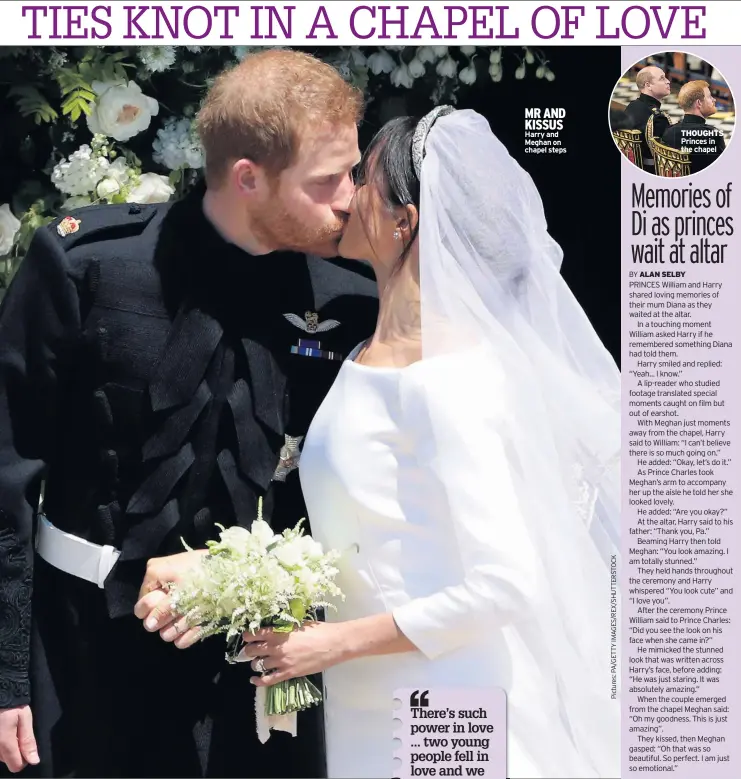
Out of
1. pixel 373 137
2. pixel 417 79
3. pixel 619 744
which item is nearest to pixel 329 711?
pixel 619 744

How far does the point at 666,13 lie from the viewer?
3.30 metres

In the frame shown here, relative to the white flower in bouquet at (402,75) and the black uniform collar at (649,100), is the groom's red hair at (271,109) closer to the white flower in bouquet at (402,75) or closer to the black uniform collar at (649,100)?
the white flower in bouquet at (402,75)

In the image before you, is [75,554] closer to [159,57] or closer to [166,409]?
[166,409]

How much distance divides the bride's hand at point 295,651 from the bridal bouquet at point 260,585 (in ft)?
0.13

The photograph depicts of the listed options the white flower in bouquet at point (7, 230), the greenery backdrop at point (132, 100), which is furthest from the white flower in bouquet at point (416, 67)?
the white flower in bouquet at point (7, 230)

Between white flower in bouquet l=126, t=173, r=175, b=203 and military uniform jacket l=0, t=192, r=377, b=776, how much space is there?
0.11 m

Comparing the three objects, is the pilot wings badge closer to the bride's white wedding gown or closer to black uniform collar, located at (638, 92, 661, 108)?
the bride's white wedding gown

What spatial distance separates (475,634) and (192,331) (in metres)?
1.16

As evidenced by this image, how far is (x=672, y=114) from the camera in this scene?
10.9ft

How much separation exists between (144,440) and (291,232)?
28.8 inches

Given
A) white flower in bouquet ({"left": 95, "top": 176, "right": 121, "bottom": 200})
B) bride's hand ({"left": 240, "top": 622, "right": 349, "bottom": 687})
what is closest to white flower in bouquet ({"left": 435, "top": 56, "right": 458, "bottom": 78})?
white flower in bouquet ({"left": 95, "top": 176, "right": 121, "bottom": 200})

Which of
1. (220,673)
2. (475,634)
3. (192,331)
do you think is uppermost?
(192,331)

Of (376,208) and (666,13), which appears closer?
(376,208)

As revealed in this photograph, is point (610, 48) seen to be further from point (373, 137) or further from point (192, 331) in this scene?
point (192, 331)
